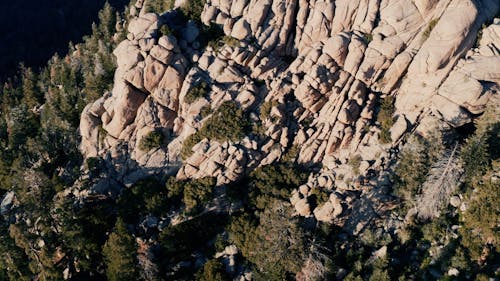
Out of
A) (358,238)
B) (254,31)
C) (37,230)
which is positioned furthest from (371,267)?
(37,230)

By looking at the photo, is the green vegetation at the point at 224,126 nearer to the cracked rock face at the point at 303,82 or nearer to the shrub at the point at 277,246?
the cracked rock face at the point at 303,82

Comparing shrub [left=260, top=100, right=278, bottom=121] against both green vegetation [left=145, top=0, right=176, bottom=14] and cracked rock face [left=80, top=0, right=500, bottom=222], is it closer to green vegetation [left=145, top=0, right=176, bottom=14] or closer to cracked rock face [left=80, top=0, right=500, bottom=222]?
cracked rock face [left=80, top=0, right=500, bottom=222]

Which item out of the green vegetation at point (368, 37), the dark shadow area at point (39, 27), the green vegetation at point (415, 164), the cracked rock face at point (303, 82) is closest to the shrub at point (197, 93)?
the cracked rock face at point (303, 82)

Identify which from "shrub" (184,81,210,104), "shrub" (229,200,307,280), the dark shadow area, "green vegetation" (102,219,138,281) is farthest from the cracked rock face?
the dark shadow area

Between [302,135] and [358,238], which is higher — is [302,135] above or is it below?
above

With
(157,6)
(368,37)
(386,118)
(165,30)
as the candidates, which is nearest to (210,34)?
(165,30)

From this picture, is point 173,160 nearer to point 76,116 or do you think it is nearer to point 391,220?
point 76,116

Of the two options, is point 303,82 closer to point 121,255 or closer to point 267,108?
point 267,108

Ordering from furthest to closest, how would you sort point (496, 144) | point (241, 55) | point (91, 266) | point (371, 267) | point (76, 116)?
point (76, 116) < point (241, 55) < point (91, 266) < point (496, 144) < point (371, 267)
